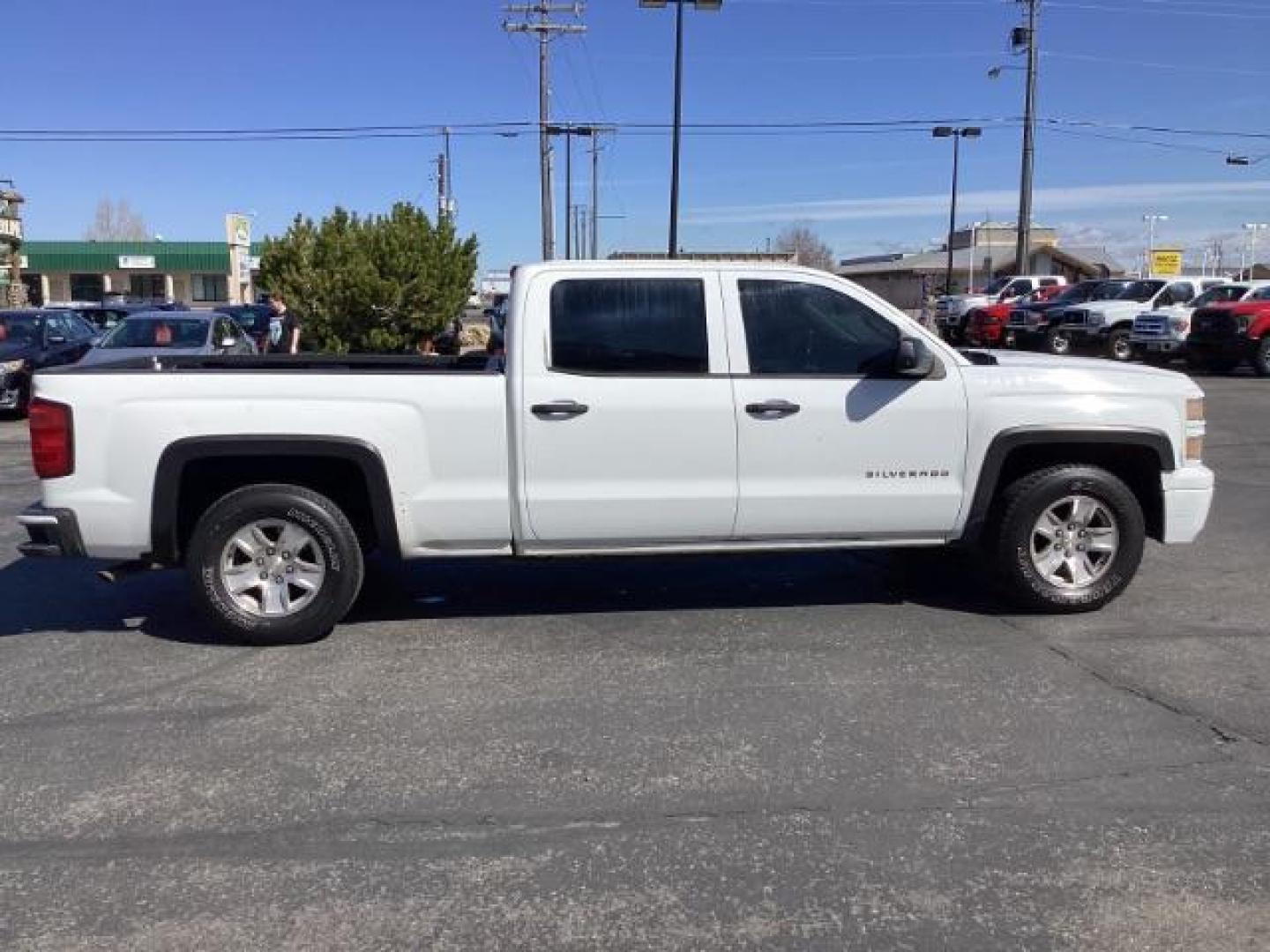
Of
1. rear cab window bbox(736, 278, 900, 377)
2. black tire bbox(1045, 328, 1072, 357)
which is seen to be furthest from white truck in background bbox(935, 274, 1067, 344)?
rear cab window bbox(736, 278, 900, 377)

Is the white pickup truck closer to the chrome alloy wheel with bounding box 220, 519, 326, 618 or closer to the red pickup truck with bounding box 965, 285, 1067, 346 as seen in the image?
the chrome alloy wheel with bounding box 220, 519, 326, 618

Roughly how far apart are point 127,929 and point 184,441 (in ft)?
9.01

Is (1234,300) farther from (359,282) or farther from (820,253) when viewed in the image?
(820,253)

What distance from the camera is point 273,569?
5688 millimetres

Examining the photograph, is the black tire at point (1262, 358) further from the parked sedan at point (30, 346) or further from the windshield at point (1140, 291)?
the parked sedan at point (30, 346)

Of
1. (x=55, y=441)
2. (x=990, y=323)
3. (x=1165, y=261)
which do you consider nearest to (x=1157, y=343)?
(x=990, y=323)

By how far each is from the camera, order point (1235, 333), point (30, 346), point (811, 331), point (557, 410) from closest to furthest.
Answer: point (557, 410) → point (811, 331) → point (30, 346) → point (1235, 333)

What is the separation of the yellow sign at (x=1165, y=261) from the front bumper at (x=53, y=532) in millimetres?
53341

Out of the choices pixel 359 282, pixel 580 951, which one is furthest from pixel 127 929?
pixel 359 282

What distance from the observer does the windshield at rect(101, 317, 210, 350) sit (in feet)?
53.5

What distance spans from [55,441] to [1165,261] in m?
54.4

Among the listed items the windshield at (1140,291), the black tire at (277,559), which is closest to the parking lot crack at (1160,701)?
the black tire at (277,559)

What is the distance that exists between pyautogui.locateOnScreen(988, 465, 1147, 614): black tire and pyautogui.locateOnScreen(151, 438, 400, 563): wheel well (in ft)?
10.6

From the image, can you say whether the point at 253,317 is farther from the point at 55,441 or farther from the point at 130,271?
the point at 130,271
